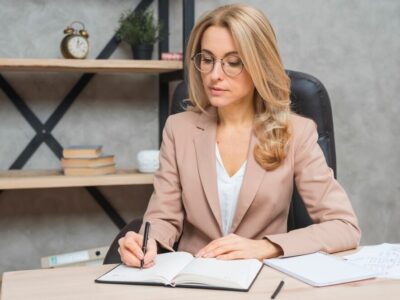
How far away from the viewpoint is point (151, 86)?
2.63m

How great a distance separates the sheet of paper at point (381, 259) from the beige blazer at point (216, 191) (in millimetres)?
127

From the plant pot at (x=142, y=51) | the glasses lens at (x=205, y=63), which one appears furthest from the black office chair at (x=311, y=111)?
the plant pot at (x=142, y=51)

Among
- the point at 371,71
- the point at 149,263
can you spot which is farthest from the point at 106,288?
the point at 371,71

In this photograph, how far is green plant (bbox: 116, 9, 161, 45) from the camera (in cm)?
240

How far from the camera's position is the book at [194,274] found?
0.99 m

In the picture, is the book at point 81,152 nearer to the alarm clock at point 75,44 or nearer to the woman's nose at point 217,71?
the alarm clock at point 75,44

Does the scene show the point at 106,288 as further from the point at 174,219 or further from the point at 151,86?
the point at 151,86

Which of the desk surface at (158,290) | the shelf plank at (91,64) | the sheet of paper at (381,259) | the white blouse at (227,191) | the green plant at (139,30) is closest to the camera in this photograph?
the desk surface at (158,290)

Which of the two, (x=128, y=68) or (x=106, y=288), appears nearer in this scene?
(x=106, y=288)

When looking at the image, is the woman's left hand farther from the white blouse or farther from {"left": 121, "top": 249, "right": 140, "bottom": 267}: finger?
the white blouse

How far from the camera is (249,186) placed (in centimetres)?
148

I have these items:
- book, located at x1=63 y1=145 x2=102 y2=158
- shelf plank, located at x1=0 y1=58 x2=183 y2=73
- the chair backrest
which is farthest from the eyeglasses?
book, located at x1=63 y1=145 x2=102 y2=158

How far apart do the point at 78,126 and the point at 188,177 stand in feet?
3.88

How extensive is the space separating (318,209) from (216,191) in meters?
0.28
